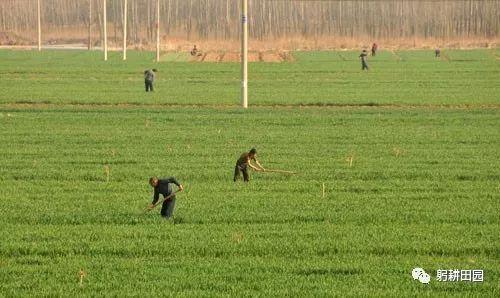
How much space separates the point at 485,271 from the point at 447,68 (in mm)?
63148

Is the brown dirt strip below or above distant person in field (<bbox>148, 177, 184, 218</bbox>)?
above

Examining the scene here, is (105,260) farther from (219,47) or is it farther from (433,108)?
(219,47)

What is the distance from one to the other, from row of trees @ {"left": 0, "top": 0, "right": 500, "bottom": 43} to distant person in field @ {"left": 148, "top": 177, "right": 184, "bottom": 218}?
11455cm

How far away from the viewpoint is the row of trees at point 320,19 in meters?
135

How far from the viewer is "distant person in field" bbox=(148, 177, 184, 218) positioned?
17172 mm

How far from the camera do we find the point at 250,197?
20516 millimetres

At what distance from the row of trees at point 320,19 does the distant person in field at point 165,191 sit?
11455cm

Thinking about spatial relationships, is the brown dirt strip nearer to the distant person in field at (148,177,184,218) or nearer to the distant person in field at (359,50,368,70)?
the distant person in field at (148,177,184,218)

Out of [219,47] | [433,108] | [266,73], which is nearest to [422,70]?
[266,73]

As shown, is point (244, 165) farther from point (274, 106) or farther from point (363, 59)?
point (363, 59)

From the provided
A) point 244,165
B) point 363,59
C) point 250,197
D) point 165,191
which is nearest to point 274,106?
point 244,165

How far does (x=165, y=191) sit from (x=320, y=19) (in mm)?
123670

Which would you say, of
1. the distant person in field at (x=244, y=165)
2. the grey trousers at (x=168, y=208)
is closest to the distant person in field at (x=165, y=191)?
the grey trousers at (x=168, y=208)

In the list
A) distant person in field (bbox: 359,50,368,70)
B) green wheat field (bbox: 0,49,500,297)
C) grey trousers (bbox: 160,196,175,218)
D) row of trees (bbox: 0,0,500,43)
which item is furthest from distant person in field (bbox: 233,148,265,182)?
row of trees (bbox: 0,0,500,43)
